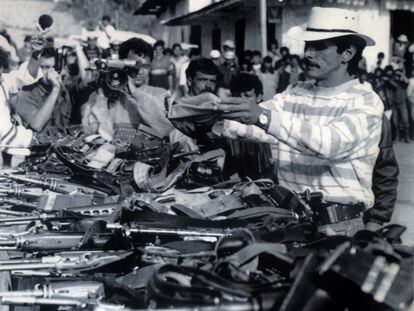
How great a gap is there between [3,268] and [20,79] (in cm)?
484

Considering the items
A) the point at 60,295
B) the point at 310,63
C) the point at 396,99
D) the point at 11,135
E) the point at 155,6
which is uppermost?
the point at 155,6

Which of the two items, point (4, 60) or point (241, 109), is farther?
point (4, 60)

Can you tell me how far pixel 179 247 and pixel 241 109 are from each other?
2.37 ft

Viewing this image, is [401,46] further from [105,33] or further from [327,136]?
[327,136]

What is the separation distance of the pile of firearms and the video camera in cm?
139

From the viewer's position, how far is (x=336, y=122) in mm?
3227

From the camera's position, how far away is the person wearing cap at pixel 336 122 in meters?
3.31

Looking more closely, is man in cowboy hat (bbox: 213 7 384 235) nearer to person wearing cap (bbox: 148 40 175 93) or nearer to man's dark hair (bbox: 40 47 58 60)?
man's dark hair (bbox: 40 47 58 60)

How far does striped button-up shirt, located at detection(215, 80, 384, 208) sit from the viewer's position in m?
3.07

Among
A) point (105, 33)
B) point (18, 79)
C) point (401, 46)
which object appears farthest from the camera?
point (105, 33)

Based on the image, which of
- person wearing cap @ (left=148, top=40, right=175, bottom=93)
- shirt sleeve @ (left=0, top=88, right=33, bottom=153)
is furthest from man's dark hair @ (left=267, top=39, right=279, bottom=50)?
shirt sleeve @ (left=0, top=88, right=33, bottom=153)

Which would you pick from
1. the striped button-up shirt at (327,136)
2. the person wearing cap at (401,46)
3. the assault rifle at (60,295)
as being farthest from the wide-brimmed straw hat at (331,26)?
the person wearing cap at (401,46)

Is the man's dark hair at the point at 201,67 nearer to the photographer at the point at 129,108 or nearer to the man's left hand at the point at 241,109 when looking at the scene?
the photographer at the point at 129,108

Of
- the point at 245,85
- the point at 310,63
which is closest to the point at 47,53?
the point at 245,85
